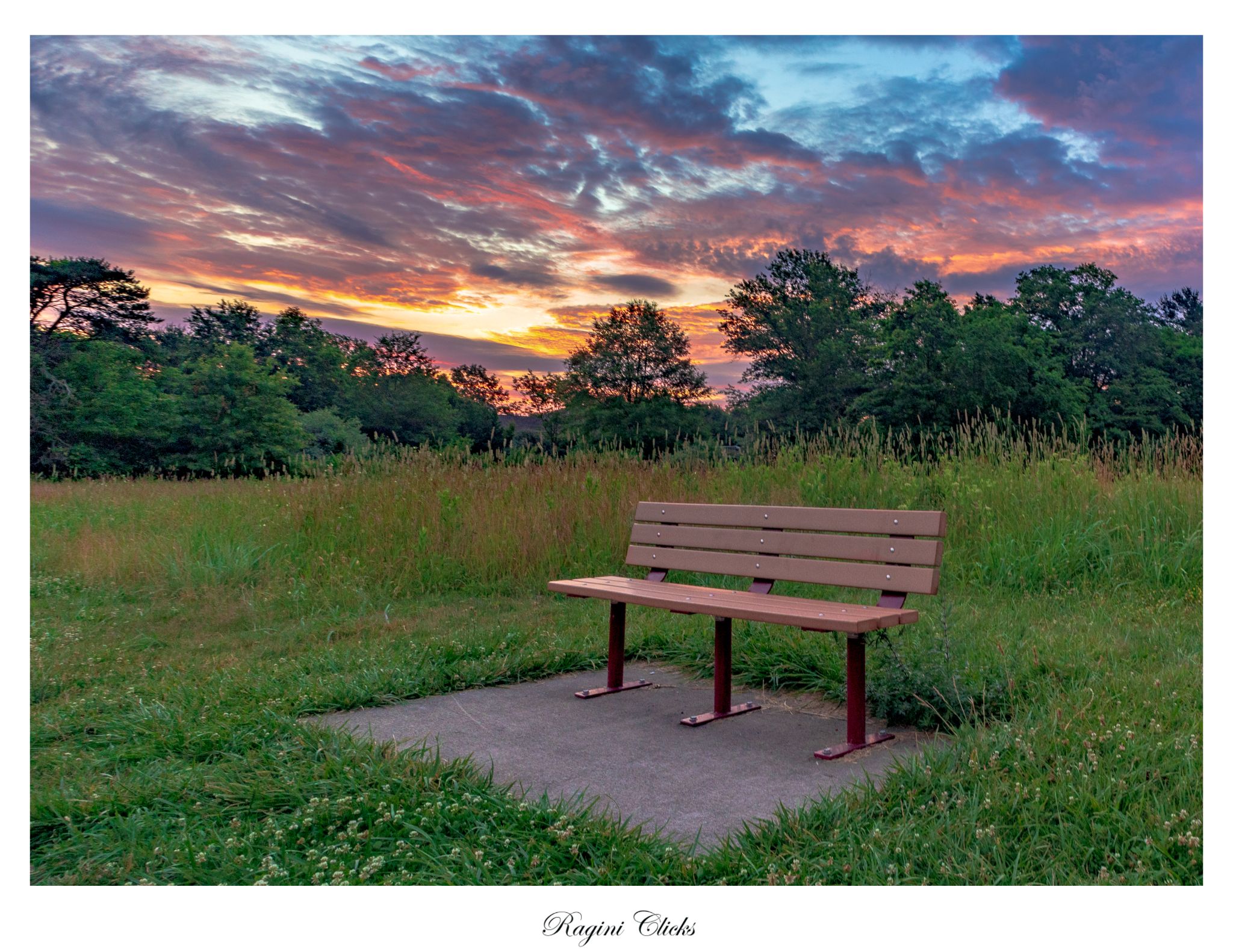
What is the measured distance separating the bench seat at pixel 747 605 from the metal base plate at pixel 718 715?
45 cm

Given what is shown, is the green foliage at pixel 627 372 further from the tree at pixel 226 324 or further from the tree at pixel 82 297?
the tree at pixel 82 297

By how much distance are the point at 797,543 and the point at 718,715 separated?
0.84m

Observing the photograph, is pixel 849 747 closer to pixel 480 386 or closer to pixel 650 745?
pixel 650 745

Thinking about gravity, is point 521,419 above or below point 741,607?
above

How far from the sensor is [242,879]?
240cm

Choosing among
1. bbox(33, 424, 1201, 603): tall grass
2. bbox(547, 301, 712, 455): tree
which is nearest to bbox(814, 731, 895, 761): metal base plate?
bbox(33, 424, 1201, 603): tall grass

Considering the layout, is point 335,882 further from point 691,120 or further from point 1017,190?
point 1017,190

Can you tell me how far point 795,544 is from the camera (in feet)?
13.2

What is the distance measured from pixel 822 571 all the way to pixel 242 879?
249 centimetres

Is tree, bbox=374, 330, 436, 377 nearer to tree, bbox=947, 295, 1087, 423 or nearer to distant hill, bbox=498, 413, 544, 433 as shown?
distant hill, bbox=498, 413, 544, 433

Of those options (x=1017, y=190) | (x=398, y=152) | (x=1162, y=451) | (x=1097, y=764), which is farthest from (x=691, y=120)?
(x=1017, y=190)

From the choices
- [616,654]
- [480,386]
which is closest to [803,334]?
[480,386]

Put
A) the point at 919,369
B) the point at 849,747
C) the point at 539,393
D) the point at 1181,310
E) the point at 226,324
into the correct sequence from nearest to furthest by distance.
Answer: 1. the point at 849,747
2. the point at 919,369
3. the point at 1181,310
4. the point at 226,324
5. the point at 539,393

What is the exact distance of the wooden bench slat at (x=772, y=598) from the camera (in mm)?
3385
